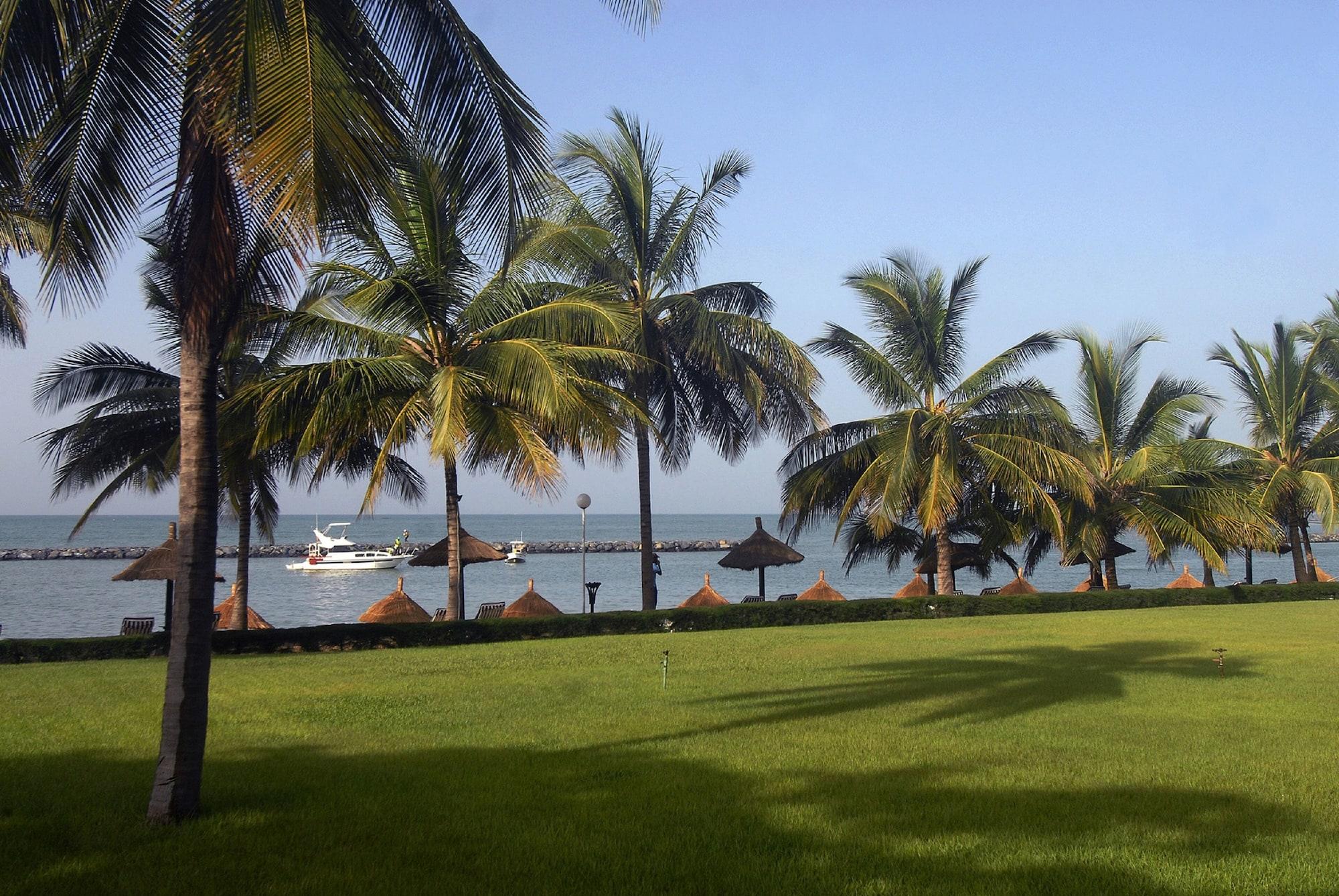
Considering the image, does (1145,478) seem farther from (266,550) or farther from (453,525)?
(266,550)

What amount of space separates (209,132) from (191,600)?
108 inches

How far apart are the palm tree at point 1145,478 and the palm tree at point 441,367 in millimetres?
13055

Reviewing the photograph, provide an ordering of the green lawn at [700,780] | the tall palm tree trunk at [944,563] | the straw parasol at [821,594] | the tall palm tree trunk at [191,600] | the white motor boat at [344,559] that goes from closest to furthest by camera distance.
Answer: the green lawn at [700,780] < the tall palm tree trunk at [191,600] < the tall palm tree trunk at [944,563] < the straw parasol at [821,594] < the white motor boat at [344,559]

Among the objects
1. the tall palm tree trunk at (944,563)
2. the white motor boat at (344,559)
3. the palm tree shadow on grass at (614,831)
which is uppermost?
the white motor boat at (344,559)

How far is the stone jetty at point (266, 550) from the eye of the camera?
82.3 m

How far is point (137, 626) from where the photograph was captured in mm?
21047

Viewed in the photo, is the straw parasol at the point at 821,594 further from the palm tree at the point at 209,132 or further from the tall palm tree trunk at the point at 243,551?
the palm tree at the point at 209,132

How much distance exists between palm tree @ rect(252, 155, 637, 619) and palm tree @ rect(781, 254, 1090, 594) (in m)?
8.04

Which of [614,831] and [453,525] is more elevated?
[453,525]

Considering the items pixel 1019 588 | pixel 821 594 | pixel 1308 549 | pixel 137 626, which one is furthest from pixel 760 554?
pixel 1308 549

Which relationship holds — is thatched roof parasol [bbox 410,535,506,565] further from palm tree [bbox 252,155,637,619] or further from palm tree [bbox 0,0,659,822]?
palm tree [bbox 0,0,659,822]

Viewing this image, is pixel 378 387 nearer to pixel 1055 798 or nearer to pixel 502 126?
pixel 502 126

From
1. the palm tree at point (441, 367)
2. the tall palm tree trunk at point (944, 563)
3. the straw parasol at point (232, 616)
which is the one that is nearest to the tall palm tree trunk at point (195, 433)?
the palm tree at point (441, 367)

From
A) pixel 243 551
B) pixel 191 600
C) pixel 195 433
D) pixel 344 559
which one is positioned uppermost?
pixel 344 559
